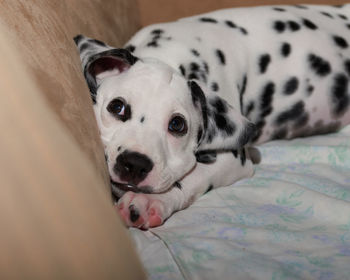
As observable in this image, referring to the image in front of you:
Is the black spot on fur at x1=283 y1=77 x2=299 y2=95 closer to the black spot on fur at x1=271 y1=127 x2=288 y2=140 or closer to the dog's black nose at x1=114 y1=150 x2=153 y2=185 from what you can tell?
the black spot on fur at x1=271 y1=127 x2=288 y2=140

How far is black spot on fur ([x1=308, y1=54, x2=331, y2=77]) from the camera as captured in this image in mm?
3090

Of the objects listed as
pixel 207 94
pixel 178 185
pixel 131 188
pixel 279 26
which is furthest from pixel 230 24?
pixel 131 188

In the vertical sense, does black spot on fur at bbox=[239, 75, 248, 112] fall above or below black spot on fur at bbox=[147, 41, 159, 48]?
below

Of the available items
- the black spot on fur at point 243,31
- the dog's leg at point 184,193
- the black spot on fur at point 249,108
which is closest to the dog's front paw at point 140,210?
the dog's leg at point 184,193

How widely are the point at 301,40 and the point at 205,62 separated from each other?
2.26ft

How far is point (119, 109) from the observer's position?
2.22 metres

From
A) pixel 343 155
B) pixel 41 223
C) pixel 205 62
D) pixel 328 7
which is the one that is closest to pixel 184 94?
pixel 205 62

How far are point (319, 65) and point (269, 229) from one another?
1.38 meters

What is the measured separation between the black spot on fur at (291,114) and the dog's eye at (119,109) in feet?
3.79

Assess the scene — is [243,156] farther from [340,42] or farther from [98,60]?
[340,42]

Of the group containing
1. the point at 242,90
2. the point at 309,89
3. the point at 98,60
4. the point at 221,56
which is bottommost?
the point at 309,89

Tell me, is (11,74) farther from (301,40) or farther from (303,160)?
(301,40)

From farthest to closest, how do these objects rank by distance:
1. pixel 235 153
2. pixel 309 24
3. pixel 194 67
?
pixel 309 24 → pixel 194 67 → pixel 235 153

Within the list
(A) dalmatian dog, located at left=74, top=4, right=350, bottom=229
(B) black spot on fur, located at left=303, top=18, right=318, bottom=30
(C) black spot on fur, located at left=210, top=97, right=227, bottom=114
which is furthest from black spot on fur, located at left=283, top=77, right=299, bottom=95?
(C) black spot on fur, located at left=210, top=97, right=227, bottom=114
